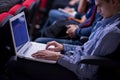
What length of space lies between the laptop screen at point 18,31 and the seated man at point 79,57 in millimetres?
155

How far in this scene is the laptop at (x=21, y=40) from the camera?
1.75 m

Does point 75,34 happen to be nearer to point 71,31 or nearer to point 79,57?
point 71,31

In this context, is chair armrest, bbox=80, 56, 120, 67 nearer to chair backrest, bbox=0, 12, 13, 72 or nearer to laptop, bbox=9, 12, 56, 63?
laptop, bbox=9, 12, 56, 63

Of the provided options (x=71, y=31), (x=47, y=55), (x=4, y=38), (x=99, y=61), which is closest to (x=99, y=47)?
(x=99, y=61)

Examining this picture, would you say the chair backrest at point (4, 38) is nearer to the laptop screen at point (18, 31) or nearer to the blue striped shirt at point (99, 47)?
the laptop screen at point (18, 31)

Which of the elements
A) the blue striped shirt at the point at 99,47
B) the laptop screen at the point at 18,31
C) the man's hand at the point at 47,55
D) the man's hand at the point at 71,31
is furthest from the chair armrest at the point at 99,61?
the man's hand at the point at 71,31

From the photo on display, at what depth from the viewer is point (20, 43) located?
6.14 feet

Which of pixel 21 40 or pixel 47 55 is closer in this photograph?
pixel 47 55

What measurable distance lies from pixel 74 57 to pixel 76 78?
144 millimetres

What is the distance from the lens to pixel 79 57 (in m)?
1.68

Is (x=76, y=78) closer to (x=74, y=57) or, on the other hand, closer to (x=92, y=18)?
(x=74, y=57)

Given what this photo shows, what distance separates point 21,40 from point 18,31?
82 mm

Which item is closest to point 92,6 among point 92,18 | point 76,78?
point 92,18

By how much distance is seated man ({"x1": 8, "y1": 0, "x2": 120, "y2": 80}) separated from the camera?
1567mm
